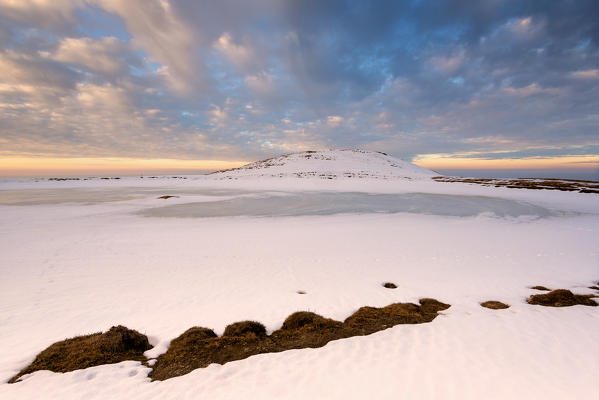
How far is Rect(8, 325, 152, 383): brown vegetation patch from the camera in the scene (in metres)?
6.67

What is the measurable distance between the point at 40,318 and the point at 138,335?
4.24 meters

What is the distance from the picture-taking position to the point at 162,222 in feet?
81.9

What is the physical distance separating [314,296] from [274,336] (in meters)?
2.99

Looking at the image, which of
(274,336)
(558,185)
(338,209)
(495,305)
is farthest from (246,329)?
(558,185)

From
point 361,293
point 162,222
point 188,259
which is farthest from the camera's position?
point 162,222

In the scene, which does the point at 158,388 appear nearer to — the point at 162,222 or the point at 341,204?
the point at 162,222

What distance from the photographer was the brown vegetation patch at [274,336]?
6934mm

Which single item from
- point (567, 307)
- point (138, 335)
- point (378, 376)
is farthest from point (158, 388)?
point (567, 307)

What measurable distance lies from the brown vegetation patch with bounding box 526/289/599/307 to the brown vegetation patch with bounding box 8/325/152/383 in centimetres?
1353

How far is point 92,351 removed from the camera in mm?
7051

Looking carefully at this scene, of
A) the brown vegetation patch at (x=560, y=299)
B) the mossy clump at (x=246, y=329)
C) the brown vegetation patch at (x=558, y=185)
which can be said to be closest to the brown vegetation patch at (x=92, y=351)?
the mossy clump at (x=246, y=329)

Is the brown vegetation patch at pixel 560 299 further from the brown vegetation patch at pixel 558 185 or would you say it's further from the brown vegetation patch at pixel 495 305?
the brown vegetation patch at pixel 558 185

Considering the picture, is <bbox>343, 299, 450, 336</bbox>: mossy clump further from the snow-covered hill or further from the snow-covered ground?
the snow-covered hill

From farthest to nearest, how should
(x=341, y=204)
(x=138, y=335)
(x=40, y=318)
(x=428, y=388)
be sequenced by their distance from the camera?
1. (x=341, y=204)
2. (x=40, y=318)
3. (x=138, y=335)
4. (x=428, y=388)
